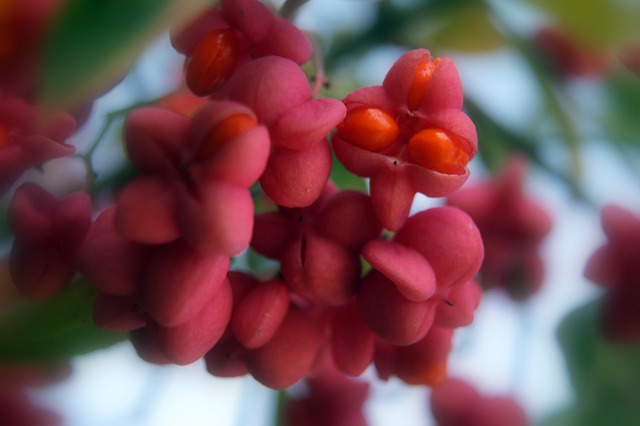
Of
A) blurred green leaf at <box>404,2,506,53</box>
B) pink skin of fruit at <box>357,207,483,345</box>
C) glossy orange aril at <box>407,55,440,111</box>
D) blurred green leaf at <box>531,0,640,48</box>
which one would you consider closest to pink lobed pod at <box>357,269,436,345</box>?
pink skin of fruit at <box>357,207,483,345</box>

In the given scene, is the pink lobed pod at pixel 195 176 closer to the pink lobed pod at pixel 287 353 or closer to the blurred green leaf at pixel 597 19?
the pink lobed pod at pixel 287 353

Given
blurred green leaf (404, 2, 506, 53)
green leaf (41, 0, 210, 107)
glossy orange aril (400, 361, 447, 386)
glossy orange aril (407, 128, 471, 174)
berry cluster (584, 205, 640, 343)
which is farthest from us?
blurred green leaf (404, 2, 506, 53)

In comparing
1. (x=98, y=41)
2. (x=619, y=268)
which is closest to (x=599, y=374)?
(x=619, y=268)

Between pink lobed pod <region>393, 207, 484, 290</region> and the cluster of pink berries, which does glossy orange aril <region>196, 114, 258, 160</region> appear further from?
pink lobed pod <region>393, 207, 484, 290</region>

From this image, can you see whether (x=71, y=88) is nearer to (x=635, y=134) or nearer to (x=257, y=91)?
(x=257, y=91)

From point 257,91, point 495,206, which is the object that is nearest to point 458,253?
point 257,91

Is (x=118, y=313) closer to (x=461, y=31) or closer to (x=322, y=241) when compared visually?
(x=322, y=241)
